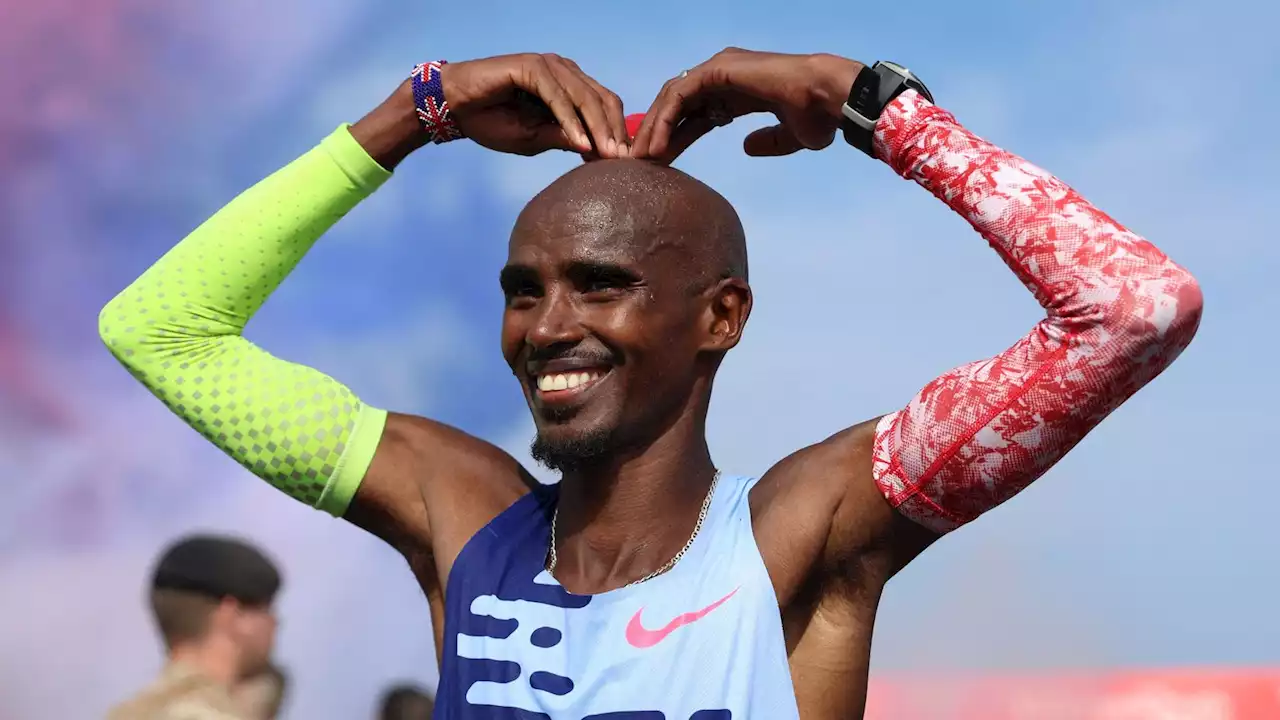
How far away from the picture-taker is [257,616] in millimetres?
5570

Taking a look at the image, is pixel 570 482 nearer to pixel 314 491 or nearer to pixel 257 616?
pixel 314 491

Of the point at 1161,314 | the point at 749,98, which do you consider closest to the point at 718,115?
the point at 749,98

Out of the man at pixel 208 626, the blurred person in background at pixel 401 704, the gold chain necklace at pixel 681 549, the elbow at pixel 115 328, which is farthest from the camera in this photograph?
the blurred person in background at pixel 401 704

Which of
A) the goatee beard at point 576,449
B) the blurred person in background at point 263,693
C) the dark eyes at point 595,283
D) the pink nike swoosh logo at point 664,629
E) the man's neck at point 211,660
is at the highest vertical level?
the dark eyes at point 595,283

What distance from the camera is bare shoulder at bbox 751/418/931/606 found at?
8.94ft

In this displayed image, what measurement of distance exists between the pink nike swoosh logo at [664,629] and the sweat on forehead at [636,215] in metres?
0.74

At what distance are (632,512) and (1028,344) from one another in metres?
0.89

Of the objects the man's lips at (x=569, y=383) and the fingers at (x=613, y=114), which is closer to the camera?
the man's lips at (x=569, y=383)

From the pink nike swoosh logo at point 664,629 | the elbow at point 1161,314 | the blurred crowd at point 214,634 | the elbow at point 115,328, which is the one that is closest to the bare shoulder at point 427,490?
the pink nike swoosh logo at point 664,629

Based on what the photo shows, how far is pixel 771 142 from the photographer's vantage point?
3215 mm

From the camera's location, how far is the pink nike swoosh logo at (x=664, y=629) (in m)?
2.70

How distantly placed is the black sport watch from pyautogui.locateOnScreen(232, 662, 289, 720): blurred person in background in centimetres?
358

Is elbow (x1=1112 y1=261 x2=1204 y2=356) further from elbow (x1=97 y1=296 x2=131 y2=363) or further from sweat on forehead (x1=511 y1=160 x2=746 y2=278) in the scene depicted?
elbow (x1=97 y1=296 x2=131 y2=363)

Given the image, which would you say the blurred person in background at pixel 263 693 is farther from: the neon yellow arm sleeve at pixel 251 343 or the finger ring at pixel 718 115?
the finger ring at pixel 718 115
